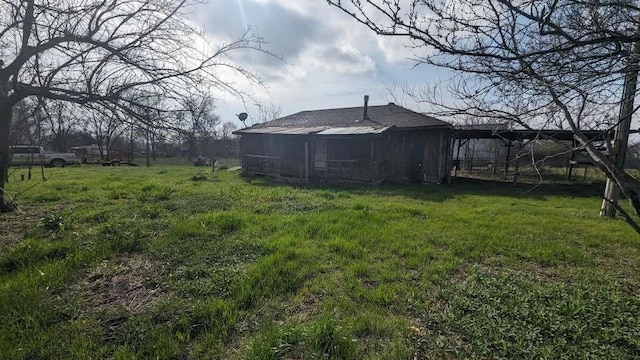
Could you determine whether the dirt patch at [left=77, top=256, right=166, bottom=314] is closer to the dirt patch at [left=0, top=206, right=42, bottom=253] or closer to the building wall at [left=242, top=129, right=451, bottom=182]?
the dirt patch at [left=0, top=206, right=42, bottom=253]

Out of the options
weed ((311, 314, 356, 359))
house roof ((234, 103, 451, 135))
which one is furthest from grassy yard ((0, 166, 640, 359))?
house roof ((234, 103, 451, 135))

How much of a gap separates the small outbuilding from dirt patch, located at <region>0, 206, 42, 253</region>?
10.3 metres

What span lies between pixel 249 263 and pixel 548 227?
6.40m

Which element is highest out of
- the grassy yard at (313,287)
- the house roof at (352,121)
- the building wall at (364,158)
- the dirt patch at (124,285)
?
the house roof at (352,121)

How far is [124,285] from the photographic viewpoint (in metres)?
3.67

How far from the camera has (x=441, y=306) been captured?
3213mm

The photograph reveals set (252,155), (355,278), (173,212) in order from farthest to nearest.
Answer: (252,155) → (173,212) → (355,278)

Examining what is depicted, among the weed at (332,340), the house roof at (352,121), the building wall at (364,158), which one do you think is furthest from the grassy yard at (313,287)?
the house roof at (352,121)

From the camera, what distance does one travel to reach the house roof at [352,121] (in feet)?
47.1

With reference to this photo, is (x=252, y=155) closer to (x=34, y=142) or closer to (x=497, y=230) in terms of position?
(x=34, y=142)

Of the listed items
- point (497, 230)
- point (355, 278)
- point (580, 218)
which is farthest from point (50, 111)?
point (580, 218)

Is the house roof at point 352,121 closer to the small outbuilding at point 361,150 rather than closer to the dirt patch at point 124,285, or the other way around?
the small outbuilding at point 361,150

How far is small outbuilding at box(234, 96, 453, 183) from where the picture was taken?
14312mm

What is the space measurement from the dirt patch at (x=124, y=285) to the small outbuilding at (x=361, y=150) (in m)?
10.5
